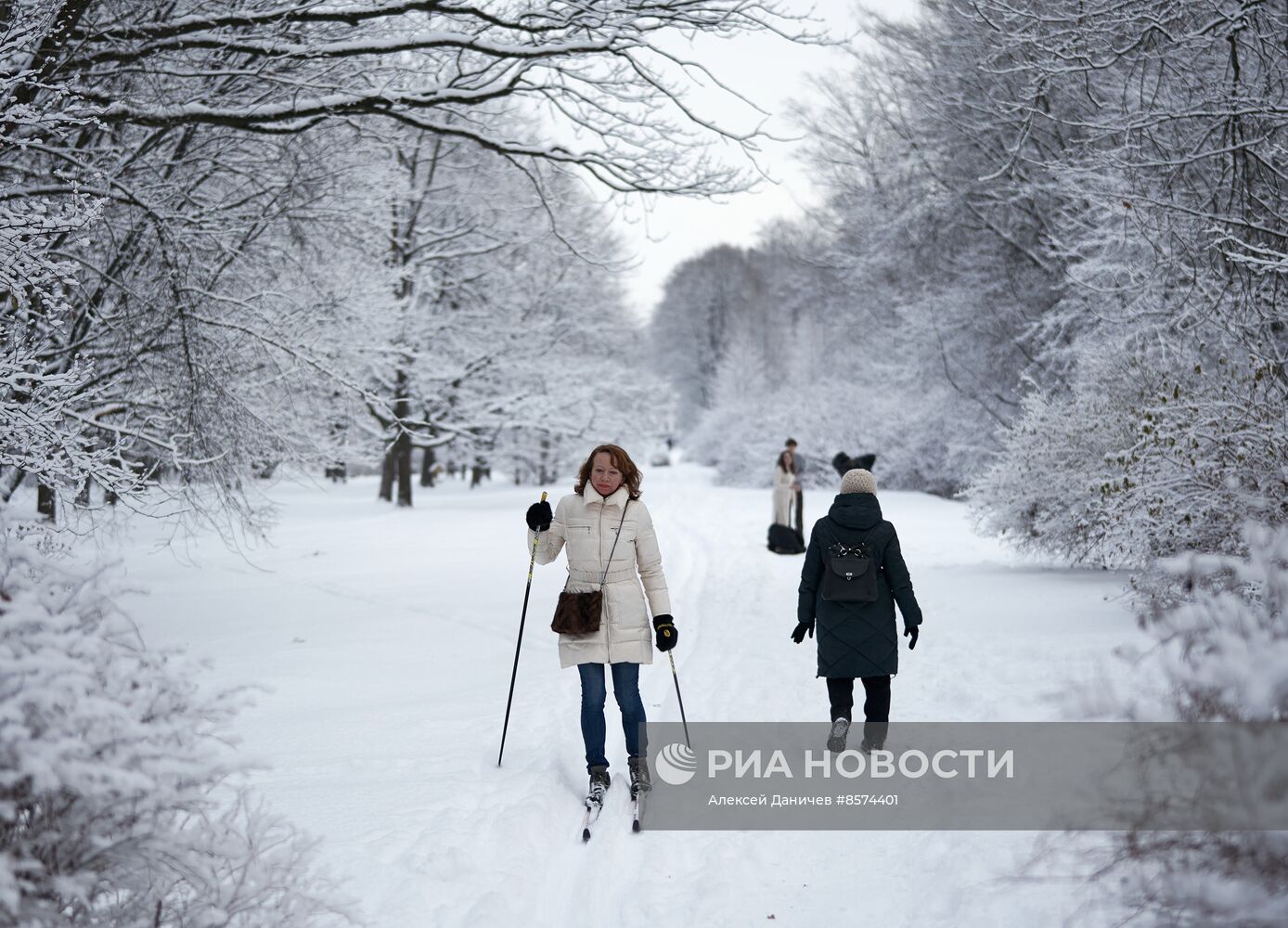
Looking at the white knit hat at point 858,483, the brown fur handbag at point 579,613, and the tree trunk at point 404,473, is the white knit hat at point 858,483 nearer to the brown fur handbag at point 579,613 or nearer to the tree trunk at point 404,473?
the brown fur handbag at point 579,613

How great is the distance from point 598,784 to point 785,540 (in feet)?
34.7

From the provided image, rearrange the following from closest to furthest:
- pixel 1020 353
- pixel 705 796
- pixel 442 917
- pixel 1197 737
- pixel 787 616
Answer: pixel 1197 737, pixel 442 917, pixel 705 796, pixel 787 616, pixel 1020 353

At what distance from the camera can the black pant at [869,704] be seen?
17.5ft

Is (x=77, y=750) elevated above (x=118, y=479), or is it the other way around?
(x=118, y=479)

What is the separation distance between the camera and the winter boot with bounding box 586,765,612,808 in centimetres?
460

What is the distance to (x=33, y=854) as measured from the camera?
7.14 feet

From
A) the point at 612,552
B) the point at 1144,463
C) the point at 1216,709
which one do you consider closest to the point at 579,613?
the point at 612,552

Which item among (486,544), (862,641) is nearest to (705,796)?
(862,641)

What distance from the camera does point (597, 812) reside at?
4559mm

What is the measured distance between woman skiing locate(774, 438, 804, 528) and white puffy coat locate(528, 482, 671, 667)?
10131 millimetres

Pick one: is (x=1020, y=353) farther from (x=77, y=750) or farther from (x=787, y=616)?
(x=77, y=750)

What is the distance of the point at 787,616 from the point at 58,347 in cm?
733

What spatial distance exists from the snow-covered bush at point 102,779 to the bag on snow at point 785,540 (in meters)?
12.7

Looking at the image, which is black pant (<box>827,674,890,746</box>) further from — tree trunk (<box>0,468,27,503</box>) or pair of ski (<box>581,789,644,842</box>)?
tree trunk (<box>0,468,27,503</box>)
